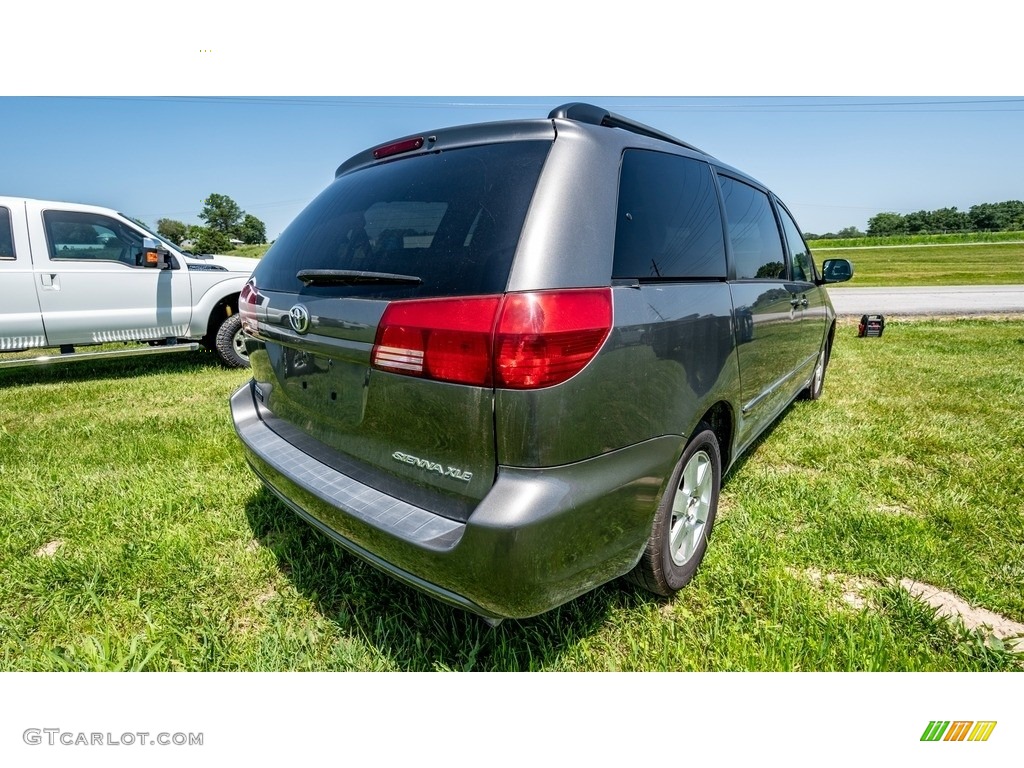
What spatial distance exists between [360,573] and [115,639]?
2.70 ft

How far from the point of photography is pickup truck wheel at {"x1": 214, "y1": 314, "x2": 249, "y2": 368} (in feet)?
19.8

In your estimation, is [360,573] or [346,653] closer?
[346,653]

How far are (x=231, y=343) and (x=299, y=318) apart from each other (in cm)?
517

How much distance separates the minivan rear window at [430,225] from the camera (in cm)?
136

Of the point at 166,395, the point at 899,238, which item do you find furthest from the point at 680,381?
the point at 899,238

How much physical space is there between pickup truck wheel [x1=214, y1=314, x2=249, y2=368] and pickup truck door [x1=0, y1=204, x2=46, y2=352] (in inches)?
64.4

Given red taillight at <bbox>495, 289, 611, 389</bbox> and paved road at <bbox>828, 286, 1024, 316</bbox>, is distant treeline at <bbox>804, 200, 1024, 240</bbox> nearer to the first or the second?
paved road at <bbox>828, 286, 1024, 316</bbox>

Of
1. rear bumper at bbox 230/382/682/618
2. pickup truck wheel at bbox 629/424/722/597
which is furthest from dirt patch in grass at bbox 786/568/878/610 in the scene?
rear bumper at bbox 230/382/682/618

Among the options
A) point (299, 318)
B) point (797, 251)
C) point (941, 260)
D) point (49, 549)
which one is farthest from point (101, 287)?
point (941, 260)

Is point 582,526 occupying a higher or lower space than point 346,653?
higher

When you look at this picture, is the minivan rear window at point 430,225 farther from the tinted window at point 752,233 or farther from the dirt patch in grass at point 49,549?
the dirt patch in grass at point 49,549

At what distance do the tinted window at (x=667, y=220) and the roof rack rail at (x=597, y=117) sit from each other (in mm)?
123
